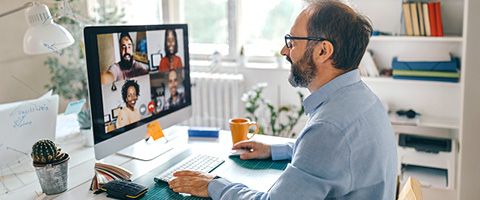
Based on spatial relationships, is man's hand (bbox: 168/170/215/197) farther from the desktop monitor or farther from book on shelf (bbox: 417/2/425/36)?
book on shelf (bbox: 417/2/425/36)

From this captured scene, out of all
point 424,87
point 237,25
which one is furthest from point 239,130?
point 237,25

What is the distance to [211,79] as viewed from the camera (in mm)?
3568

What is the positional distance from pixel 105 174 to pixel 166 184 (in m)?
0.19

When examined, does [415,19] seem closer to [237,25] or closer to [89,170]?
[237,25]

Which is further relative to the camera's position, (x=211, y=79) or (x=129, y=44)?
(x=211, y=79)

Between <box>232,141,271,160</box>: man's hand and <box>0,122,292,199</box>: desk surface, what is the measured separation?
73mm

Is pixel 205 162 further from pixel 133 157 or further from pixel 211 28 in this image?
pixel 211 28

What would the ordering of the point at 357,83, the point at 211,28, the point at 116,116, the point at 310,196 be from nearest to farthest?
the point at 310,196
the point at 357,83
the point at 116,116
the point at 211,28

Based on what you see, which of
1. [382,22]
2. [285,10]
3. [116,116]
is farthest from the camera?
[285,10]

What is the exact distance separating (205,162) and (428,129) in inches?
80.3

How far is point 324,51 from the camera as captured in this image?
4.05 feet

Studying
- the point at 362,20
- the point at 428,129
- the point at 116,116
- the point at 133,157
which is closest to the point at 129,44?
→ the point at 116,116

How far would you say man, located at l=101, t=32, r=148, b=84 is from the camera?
1483 mm

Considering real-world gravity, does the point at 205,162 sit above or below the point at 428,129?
above
